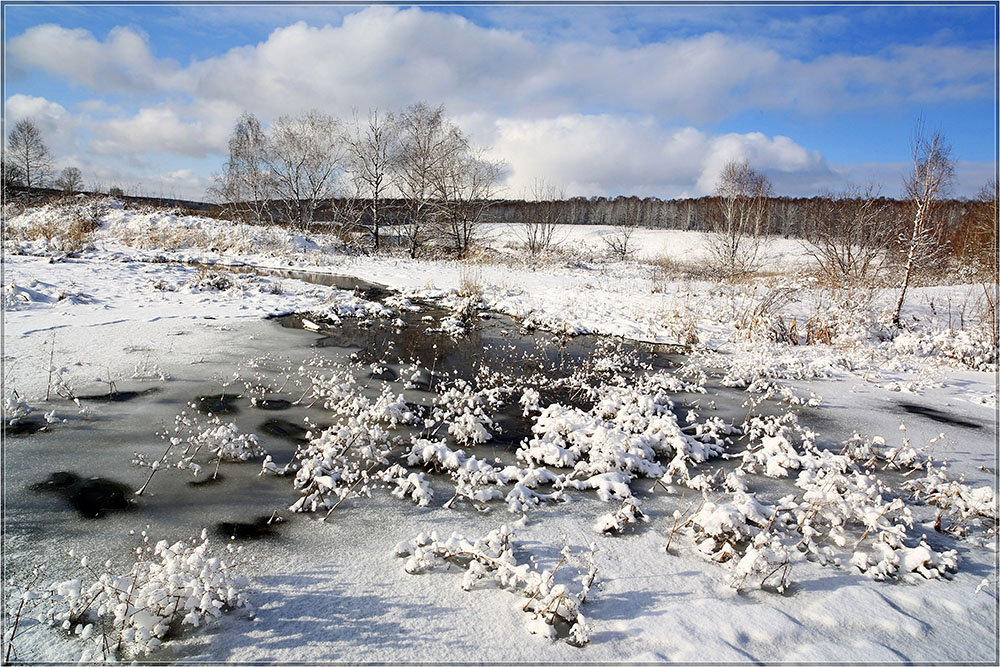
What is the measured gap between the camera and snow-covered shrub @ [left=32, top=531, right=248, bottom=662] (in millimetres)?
2281

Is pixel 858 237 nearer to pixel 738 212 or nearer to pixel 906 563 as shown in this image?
pixel 738 212

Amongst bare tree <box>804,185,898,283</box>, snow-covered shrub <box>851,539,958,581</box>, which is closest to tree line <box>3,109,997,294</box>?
bare tree <box>804,185,898,283</box>

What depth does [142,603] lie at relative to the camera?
2355 mm

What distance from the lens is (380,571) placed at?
304 centimetres

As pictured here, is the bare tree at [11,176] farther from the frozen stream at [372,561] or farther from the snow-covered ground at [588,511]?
the frozen stream at [372,561]

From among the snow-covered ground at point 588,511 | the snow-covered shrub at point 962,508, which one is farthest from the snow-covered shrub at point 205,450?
the snow-covered shrub at point 962,508

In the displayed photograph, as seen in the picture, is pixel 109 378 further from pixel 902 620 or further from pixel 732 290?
pixel 732 290

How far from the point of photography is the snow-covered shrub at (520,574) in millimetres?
2631

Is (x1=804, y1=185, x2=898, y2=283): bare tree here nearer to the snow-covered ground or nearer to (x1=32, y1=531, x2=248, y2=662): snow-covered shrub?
the snow-covered ground

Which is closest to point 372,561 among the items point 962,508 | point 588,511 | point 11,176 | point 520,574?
point 520,574

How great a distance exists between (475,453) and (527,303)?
844 centimetres

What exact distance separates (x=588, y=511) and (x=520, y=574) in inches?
51.5

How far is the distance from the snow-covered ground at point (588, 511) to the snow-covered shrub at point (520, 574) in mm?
54

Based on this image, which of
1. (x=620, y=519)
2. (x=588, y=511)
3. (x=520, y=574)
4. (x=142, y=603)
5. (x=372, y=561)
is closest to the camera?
(x=142, y=603)
